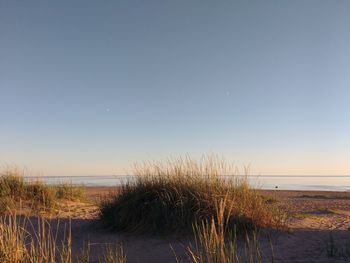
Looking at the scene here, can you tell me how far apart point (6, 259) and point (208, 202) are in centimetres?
469

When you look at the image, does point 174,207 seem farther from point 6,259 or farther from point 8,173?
point 8,173

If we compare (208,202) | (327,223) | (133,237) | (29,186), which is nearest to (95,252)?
(133,237)

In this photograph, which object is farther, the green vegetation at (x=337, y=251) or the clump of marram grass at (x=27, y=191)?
the clump of marram grass at (x=27, y=191)

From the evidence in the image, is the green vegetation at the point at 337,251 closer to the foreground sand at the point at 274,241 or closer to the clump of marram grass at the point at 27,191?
the foreground sand at the point at 274,241

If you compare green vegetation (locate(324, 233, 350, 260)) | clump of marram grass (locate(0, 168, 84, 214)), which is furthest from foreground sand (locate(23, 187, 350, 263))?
clump of marram grass (locate(0, 168, 84, 214))

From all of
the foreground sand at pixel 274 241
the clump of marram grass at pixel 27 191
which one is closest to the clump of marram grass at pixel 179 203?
the foreground sand at pixel 274 241

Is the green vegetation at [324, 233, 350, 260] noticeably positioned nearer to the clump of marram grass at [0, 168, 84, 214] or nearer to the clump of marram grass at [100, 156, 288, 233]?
the clump of marram grass at [100, 156, 288, 233]

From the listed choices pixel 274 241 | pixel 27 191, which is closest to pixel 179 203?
pixel 274 241

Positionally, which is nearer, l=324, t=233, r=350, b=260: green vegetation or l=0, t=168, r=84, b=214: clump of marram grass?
l=324, t=233, r=350, b=260: green vegetation

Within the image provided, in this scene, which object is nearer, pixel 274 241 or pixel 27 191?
pixel 274 241

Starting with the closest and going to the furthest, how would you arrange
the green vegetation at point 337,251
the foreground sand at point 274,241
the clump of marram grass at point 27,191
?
1. the green vegetation at point 337,251
2. the foreground sand at point 274,241
3. the clump of marram grass at point 27,191

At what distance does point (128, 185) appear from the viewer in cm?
984

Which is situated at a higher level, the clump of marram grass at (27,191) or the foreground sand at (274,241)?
the clump of marram grass at (27,191)

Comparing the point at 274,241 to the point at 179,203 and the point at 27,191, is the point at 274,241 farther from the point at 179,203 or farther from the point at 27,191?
the point at 27,191
